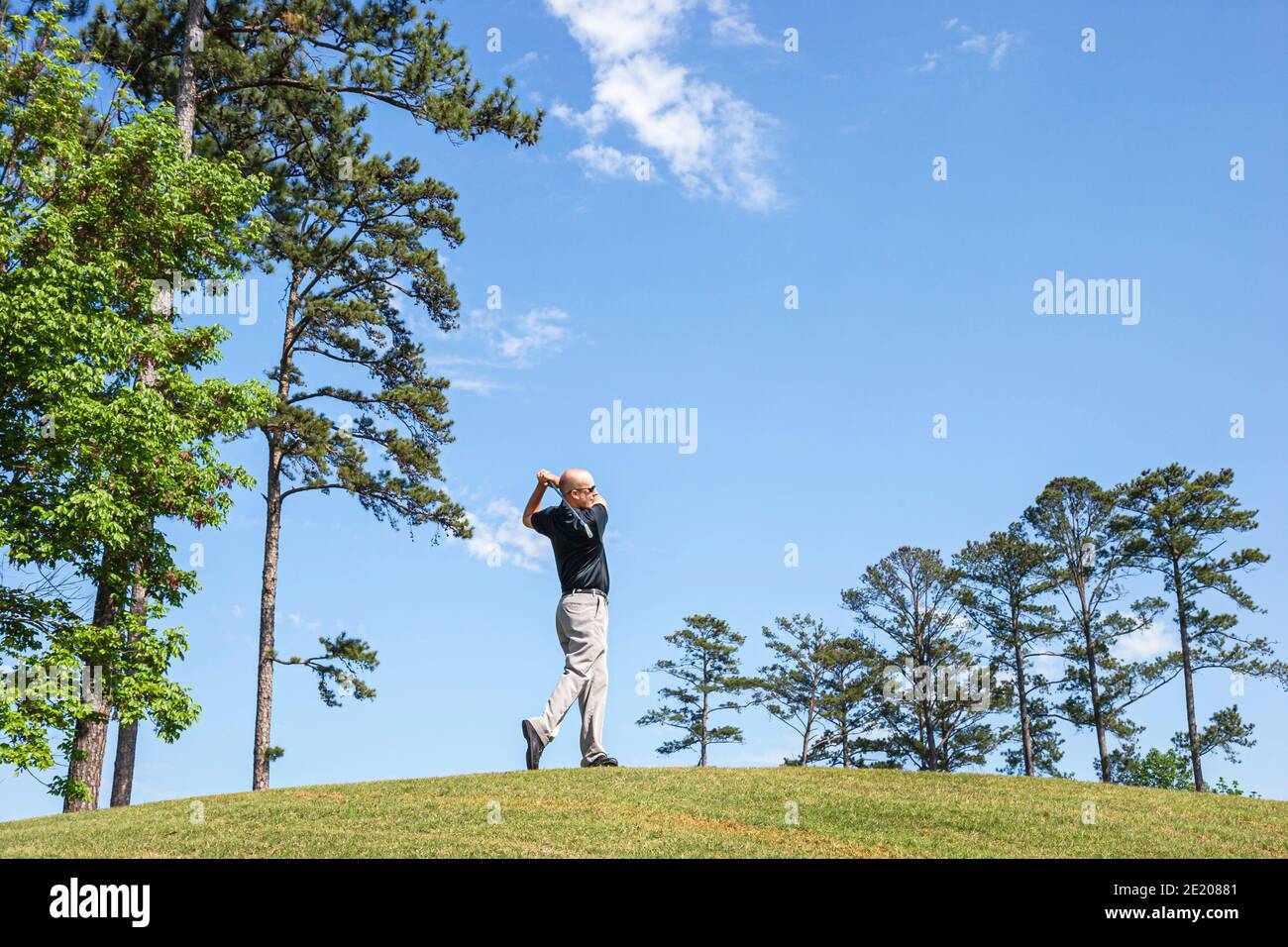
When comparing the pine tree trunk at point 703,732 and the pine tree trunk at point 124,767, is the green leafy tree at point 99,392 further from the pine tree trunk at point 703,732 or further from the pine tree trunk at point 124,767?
the pine tree trunk at point 703,732

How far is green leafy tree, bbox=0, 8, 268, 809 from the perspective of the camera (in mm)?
16578

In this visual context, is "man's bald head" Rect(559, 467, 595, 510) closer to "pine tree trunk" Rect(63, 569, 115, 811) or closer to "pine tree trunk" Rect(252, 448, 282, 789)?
"pine tree trunk" Rect(63, 569, 115, 811)

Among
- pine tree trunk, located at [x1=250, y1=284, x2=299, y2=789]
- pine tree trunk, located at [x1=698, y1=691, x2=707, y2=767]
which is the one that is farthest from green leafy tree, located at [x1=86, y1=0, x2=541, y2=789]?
pine tree trunk, located at [x1=698, y1=691, x2=707, y2=767]

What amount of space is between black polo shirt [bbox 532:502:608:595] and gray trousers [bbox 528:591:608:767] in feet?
0.78

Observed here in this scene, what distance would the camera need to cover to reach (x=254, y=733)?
24516 millimetres

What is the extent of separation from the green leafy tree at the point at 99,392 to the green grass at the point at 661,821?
2759mm

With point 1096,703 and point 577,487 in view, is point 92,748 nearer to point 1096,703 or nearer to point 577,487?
point 577,487

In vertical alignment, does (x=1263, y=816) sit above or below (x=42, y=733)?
below

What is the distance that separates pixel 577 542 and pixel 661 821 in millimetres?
4125

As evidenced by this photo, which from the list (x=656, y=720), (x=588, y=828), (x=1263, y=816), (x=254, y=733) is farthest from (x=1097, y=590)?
(x=588, y=828)

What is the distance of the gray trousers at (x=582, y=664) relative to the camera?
1366cm

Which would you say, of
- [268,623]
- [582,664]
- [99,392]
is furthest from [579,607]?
[268,623]

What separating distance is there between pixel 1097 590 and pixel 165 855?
39.2m

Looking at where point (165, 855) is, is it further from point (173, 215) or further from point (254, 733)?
point (254, 733)
